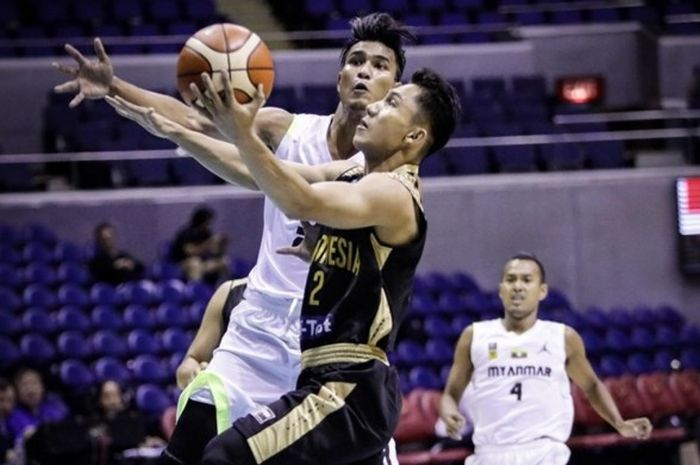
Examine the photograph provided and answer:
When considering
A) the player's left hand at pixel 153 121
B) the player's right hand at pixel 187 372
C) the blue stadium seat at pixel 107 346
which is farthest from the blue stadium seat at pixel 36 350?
the player's left hand at pixel 153 121

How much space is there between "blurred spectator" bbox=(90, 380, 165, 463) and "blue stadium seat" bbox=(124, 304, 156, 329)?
6.02 ft

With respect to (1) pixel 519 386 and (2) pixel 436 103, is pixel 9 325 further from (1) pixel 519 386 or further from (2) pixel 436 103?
(2) pixel 436 103

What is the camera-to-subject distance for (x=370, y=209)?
4.71 m

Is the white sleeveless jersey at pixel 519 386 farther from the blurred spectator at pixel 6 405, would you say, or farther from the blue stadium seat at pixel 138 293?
the blue stadium seat at pixel 138 293

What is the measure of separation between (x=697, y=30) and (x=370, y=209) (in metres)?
16.5

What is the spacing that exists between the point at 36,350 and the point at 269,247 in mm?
7519

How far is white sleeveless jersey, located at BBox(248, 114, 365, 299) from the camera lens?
5695 mm

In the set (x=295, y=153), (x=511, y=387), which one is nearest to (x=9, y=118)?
(x=511, y=387)

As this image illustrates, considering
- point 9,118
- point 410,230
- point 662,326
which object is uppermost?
point 9,118

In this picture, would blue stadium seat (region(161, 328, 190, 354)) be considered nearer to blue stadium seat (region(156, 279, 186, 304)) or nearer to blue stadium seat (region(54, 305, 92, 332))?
blue stadium seat (region(156, 279, 186, 304))

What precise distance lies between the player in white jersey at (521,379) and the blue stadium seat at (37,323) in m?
5.60

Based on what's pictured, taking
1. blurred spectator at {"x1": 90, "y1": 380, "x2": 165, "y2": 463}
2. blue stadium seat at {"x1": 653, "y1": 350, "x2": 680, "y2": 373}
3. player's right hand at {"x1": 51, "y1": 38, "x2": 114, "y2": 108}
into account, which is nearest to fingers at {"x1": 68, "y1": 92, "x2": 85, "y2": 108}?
player's right hand at {"x1": 51, "y1": 38, "x2": 114, "y2": 108}

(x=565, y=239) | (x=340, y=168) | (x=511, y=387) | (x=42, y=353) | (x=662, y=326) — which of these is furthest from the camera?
(x=565, y=239)

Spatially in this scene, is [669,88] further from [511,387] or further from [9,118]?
[511,387]
